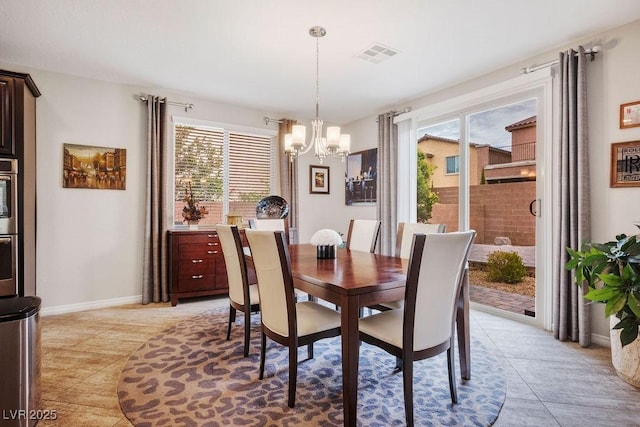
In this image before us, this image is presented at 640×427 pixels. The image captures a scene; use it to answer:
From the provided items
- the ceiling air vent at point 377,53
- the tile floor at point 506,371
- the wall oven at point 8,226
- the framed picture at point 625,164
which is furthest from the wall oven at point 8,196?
the framed picture at point 625,164

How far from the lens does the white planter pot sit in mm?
2133

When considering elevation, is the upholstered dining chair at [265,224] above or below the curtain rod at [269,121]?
below

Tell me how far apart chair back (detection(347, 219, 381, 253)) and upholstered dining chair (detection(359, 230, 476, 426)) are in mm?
1351

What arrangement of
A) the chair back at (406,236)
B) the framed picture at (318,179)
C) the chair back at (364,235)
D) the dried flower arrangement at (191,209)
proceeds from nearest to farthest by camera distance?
1. the chair back at (406,236)
2. the chair back at (364,235)
3. the dried flower arrangement at (191,209)
4. the framed picture at (318,179)

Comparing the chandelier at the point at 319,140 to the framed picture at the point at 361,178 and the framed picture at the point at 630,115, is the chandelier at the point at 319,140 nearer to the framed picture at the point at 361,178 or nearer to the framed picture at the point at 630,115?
the framed picture at the point at 630,115

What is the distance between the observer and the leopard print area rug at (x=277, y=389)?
180 cm

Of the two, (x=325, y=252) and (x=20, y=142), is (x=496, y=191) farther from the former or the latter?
(x=20, y=142)

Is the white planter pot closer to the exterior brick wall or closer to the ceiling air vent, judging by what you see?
the exterior brick wall

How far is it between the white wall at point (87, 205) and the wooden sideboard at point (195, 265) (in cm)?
53

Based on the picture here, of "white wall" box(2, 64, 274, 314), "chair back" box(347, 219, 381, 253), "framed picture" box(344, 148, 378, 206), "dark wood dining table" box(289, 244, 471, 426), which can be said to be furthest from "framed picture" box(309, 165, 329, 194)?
"dark wood dining table" box(289, 244, 471, 426)

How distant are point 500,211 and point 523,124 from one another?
91 centimetres

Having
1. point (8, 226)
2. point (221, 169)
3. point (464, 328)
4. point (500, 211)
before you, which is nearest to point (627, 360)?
point (464, 328)

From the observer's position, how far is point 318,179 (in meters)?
5.57

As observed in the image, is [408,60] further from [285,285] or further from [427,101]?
[285,285]
